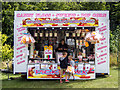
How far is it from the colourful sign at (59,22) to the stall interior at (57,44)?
2.93ft

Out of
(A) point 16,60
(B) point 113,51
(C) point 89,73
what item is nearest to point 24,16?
(A) point 16,60

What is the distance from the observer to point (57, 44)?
892cm

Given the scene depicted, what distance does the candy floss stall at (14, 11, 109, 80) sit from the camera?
7641 mm

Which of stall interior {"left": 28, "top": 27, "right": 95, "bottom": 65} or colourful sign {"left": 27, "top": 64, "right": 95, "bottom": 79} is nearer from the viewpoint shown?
colourful sign {"left": 27, "top": 64, "right": 95, "bottom": 79}

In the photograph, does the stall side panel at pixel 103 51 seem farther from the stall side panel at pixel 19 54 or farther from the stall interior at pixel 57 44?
the stall side panel at pixel 19 54

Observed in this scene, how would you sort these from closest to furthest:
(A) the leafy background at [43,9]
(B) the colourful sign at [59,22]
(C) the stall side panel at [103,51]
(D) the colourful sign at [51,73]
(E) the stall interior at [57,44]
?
(B) the colourful sign at [59,22], (D) the colourful sign at [51,73], (C) the stall side panel at [103,51], (E) the stall interior at [57,44], (A) the leafy background at [43,9]

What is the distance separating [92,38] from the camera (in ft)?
24.8

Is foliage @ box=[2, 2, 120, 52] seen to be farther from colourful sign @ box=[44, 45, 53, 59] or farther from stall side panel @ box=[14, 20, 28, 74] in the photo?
stall side panel @ box=[14, 20, 28, 74]

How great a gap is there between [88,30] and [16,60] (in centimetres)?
383

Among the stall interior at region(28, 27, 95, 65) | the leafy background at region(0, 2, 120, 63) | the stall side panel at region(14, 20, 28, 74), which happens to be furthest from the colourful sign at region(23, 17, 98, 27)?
the leafy background at region(0, 2, 120, 63)

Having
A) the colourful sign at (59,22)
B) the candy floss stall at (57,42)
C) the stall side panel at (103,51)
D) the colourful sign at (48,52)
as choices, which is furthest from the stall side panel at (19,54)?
the stall side panel at (103,51)

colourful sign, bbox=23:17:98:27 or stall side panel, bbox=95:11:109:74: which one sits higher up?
colourful sign, bbox=23:17:98:27

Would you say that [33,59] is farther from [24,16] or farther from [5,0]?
[5,0]

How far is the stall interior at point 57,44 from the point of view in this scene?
8.56 metres
